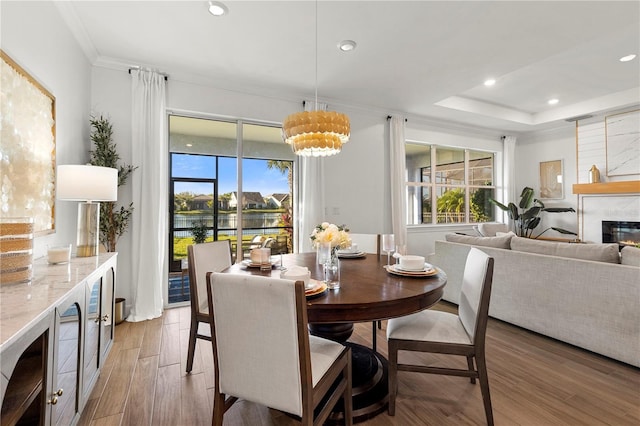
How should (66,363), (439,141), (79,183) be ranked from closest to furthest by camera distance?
1. (66,363)
2. (79,183)
3. (439,141)

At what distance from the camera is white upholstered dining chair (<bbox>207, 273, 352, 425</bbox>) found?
106 cm

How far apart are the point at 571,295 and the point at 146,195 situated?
4.11m

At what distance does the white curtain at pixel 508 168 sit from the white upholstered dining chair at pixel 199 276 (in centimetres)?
627

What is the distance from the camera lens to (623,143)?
4.87 metres

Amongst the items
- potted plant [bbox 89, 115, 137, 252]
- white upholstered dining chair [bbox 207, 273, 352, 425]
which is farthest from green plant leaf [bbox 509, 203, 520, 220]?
potted plant [bbox 89, 115, 137, 252]

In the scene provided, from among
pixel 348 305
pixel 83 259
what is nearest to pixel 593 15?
pixel 348 305

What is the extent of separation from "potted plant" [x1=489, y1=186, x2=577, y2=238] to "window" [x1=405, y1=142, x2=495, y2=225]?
1.32 ft

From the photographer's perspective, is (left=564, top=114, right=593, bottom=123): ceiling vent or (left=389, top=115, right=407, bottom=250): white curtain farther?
(left=564, top=114, right=593, bottom=123): ceiling vent

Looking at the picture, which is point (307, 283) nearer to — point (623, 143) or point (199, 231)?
point (199, 231)

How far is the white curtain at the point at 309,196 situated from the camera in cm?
402

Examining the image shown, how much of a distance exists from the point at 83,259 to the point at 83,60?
6.94 ft

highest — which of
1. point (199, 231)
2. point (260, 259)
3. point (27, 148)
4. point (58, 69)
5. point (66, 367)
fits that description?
point (58, 69)

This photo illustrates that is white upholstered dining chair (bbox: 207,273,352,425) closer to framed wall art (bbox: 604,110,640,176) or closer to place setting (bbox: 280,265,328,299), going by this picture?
place setting (bbox: 280,265,328,299)

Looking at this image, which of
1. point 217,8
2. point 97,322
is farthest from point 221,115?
point 97,322
